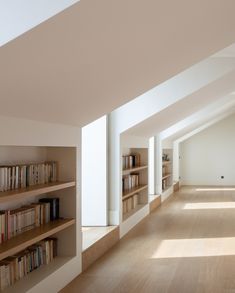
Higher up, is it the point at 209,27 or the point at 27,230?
the point at 209,27

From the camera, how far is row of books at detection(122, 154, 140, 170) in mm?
9203

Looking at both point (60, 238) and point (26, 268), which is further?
point (60, 238)

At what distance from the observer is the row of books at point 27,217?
4379 mm

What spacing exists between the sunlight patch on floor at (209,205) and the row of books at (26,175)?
6278 mm

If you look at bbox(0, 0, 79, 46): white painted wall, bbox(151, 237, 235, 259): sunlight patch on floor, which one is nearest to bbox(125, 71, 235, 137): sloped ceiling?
bbox(151, 237, 235, 259): sunlight patch on floor

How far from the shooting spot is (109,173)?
7770mm

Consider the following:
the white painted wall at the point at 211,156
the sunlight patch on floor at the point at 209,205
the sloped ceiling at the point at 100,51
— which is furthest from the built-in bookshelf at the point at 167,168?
the sloped ceiling at the point at 100,51

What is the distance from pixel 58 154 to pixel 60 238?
3.06 ft

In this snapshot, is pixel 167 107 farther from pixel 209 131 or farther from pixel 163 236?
pixel 209 131

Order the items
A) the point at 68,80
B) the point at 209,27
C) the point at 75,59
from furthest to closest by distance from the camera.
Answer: the point at 209,27, the point at 68,80, the point at 75,59

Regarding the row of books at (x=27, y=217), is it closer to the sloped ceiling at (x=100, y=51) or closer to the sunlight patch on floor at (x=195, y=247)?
the sloped ceiling at (x=100, y=51)

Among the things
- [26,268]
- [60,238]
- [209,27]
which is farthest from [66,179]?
[209,27]

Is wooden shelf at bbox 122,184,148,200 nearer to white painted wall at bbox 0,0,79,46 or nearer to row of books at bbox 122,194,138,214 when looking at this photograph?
row of books at bbox 122,194,138,214

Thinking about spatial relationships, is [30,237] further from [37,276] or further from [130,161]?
[130,161]
